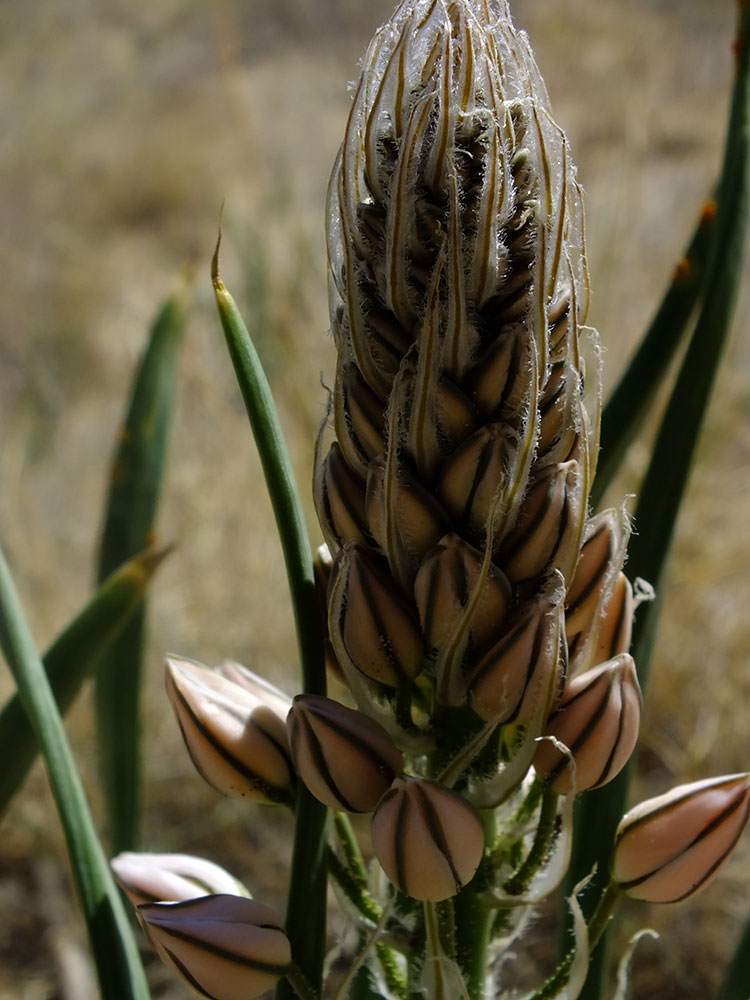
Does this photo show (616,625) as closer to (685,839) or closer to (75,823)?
(685,839)

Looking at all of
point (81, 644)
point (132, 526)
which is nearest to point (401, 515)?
point (81, 644)

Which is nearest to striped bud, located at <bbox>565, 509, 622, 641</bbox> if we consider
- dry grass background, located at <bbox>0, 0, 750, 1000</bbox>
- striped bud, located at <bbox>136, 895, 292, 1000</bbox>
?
striped bud, located at <bbox>136, 895, 292, 1000</bbox>

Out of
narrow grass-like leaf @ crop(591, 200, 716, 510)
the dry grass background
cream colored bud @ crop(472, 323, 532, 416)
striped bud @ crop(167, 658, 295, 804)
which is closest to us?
cream colored bud @ crop(472, 323, 532, 416)

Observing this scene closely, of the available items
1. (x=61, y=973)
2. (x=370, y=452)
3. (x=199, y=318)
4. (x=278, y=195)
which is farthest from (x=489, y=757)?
(x=199, y=318)

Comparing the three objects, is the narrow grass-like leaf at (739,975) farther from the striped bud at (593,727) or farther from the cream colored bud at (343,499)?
the cream colored bud at (343,499)

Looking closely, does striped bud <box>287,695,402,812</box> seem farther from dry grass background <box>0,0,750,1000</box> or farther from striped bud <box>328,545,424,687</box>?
dry grass background <box>0,0,750,1000</box>

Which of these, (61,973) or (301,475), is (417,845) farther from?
(301,475)
